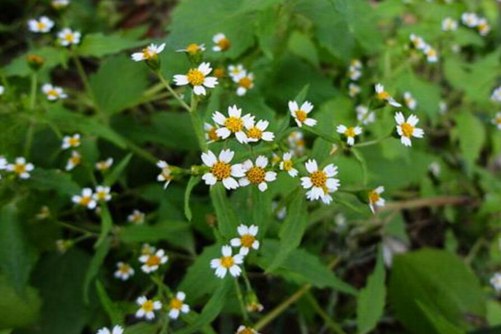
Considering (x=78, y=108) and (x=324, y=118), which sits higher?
(x=324, y=118)

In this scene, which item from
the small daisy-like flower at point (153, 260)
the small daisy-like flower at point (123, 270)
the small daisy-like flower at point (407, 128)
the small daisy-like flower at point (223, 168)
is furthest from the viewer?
the small daisy-like flower at point (123, 270)

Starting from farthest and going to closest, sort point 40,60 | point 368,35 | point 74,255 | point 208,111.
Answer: point 368,35, point 74,255, point 40,60, point 208,111

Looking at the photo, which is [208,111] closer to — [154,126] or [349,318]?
[154,126]

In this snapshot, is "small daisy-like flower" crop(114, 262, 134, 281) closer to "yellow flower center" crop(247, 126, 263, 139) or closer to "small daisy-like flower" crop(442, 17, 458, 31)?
"yellow flower center" crop(247, 126, 263, 139)

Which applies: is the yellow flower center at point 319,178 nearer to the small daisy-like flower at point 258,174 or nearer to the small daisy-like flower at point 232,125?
the small daisy-like flower at point 258,174

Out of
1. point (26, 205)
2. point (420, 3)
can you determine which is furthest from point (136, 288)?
point (420, 3)

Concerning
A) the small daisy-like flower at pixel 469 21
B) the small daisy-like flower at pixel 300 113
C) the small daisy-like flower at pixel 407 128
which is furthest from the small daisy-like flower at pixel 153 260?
the small daisy-like flower at pixel 469 21

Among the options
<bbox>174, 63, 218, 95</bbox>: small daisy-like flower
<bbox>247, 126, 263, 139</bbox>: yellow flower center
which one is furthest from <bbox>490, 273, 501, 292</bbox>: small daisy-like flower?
<bbox>174, 63, 218, 95</bbox>: small daisy-like flower
